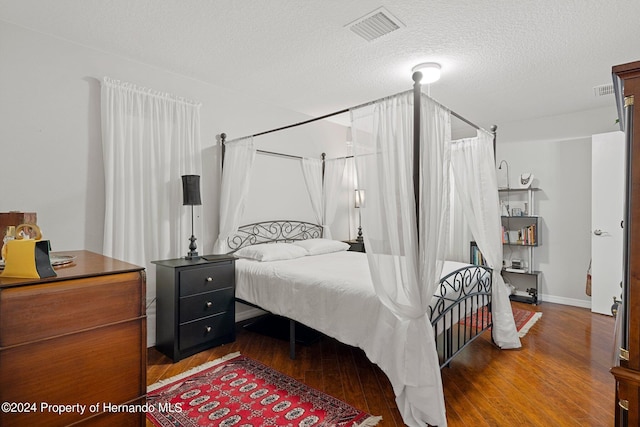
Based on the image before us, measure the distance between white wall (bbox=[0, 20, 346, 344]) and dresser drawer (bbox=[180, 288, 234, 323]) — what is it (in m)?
0.55

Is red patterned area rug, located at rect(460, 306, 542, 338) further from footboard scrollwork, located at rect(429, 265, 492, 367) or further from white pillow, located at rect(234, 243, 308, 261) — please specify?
white pillow, located at rect(234, 243, 308, 261)

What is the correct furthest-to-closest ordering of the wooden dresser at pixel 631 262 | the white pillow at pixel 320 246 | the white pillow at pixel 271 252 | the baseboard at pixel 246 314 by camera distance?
1. the white pillow at pixel 320 246
2. the baseboard at pixel 246 314
3. the white pillow at pixel 271 252
4. the wooden dresser at pixel 631 262

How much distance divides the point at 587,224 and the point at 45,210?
21.0ft

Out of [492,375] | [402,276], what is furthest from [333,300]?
[492,375]

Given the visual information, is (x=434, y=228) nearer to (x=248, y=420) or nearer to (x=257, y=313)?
(x=248, y=420)

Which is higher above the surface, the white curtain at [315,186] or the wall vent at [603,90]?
the wall vent at [603,90]

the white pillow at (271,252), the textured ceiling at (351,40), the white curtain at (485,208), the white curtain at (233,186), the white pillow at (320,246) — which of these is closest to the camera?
the textured ceiling at (351,40)

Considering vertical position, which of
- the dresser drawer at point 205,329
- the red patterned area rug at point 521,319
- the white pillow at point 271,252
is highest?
the white pillow at point 271,252

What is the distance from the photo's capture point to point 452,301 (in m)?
2.63

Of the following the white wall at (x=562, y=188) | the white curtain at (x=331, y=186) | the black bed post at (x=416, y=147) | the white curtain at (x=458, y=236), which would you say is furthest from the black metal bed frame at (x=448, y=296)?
the white wall at (x=562, y=188)

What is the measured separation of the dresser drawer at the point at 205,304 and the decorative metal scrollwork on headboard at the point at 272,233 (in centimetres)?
82

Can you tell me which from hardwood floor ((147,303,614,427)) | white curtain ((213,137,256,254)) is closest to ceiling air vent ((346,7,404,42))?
white curtain ((213,137,256,254))

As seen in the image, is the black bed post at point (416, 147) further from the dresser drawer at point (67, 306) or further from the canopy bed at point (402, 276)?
the dresser drawer at point (67, 306)

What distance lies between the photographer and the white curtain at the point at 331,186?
4957 millimetres
